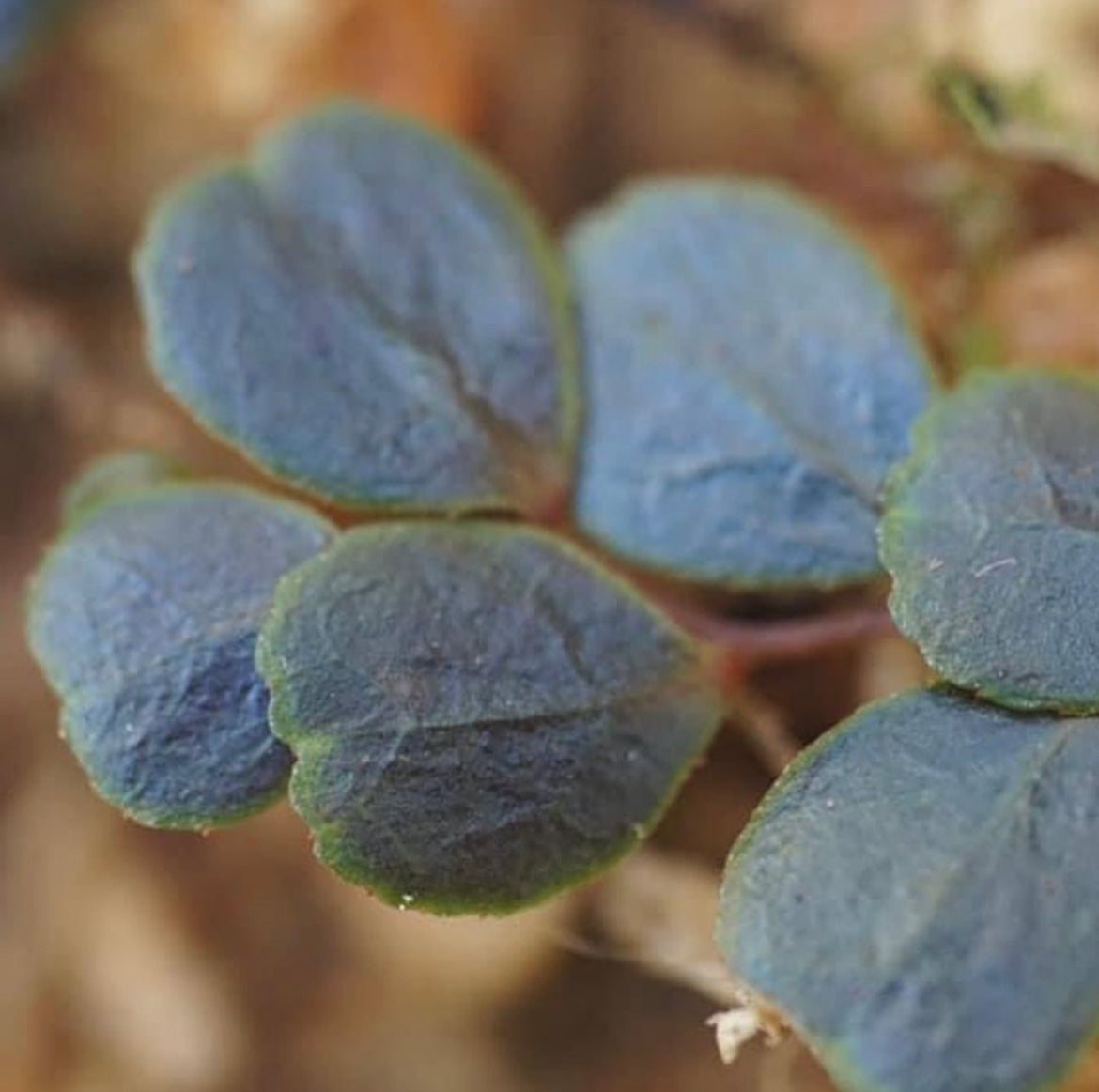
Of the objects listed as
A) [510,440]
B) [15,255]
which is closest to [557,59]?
[15,255]

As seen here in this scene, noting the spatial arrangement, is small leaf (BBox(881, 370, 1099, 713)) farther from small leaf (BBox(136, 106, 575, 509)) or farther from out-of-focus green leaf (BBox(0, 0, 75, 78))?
out-of-focus green leaf (BBox(0, 0, 75, 78))

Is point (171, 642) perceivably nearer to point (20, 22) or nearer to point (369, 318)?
point (369, 318)

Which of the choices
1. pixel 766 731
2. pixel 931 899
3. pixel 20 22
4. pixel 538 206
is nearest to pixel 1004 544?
pixel 931 899

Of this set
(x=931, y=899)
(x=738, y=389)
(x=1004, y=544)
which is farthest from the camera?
(x=738, y=389)

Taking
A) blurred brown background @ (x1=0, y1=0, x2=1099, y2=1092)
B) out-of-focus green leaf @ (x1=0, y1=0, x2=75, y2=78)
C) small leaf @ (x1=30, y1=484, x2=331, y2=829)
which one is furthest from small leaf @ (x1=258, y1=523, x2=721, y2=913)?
out-of-focus green leaf @ (x1=0, y1=0, x2=75, y2=78)

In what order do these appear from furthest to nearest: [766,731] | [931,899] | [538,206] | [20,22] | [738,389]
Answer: [538,206] → [20,22] → [766,731] → [738,389] → [931,899]

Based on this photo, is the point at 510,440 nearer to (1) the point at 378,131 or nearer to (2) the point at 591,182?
(1) the point at 378,131

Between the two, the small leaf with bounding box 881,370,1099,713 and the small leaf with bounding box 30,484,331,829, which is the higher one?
the small leaf with bounding box 881,370,1099,713
